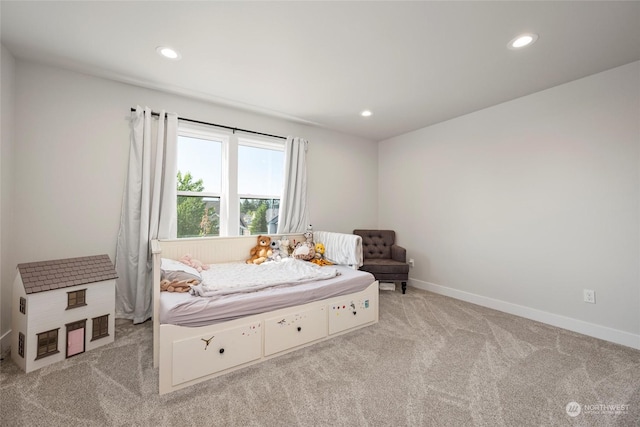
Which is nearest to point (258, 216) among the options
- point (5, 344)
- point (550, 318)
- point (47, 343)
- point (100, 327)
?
point (100, 327)

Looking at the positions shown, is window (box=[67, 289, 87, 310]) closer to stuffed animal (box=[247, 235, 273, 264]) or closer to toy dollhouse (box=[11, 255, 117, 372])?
toy dollhouse (box=[11, 255, 117, 372])

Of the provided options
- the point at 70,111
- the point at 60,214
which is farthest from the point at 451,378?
the point at 70,111

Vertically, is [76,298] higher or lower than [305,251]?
lower

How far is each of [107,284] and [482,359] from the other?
10.1 feet

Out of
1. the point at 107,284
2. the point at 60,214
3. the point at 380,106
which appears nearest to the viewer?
the point at 107,284

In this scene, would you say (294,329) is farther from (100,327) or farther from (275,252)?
(100,327)

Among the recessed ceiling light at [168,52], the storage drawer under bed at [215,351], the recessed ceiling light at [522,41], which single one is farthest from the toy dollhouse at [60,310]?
the recessed ceiling light at [522,41]

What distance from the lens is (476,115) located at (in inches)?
130

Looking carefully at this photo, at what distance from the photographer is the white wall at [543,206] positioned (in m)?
2.28

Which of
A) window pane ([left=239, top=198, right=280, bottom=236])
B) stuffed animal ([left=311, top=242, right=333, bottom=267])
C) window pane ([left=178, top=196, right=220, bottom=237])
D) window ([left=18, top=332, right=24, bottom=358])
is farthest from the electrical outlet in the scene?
window ([left=18, top=332, right=24, bottom=358])

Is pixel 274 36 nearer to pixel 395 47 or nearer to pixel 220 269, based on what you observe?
pixel 395 47

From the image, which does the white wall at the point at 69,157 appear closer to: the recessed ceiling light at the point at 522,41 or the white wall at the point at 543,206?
the recessed ceiling light at the point at 522,41

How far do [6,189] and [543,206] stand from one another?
4.88 metres

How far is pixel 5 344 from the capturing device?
203 cm
